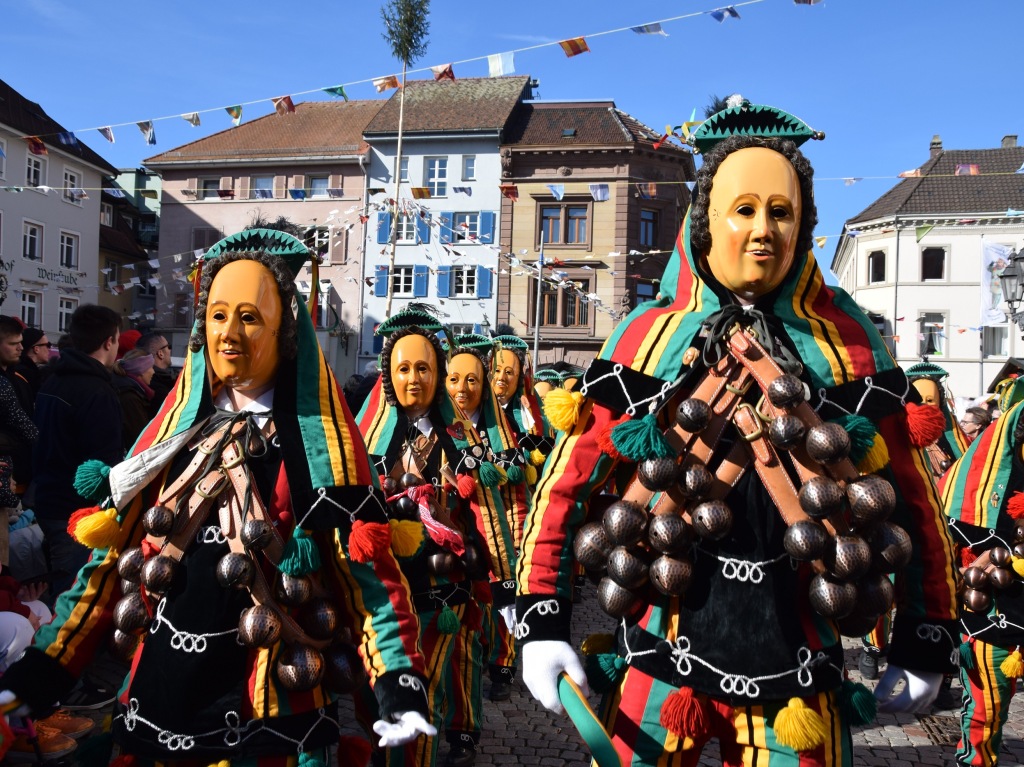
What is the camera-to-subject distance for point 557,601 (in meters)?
2.57

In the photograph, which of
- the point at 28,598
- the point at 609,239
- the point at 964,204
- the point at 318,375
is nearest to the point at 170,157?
the point at 609,239

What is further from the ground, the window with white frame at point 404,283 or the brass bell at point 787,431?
the window with white frame at point 404,283

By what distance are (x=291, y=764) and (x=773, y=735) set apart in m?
1.26

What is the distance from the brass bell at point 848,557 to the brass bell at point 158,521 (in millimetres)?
1738

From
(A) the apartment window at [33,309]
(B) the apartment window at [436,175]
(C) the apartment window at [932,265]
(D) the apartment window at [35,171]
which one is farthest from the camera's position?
(C) the apartment window at [932,265]

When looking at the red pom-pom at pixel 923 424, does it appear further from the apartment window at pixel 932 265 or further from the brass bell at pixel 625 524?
the apartment window at pixel 932 265

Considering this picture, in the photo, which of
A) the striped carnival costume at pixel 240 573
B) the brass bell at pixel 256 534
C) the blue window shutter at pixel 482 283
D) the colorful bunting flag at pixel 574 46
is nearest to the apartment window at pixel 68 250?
the blue window shutter at pixel 482 283

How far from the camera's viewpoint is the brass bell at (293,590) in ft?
8.44

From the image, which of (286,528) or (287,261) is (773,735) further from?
(287,261)

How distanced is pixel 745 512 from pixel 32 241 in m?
33.1

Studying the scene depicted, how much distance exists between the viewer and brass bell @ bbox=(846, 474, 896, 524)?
7.58 feet

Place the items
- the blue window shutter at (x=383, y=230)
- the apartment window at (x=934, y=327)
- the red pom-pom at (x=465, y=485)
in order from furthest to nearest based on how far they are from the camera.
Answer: the apartment window at (x=934, y=327) < the blue window shutter at (x=383, y=230) < the red pom-pom at (x=465, y=485)

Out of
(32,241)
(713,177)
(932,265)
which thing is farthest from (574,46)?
(932,265)

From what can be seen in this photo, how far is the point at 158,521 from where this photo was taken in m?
2.58
